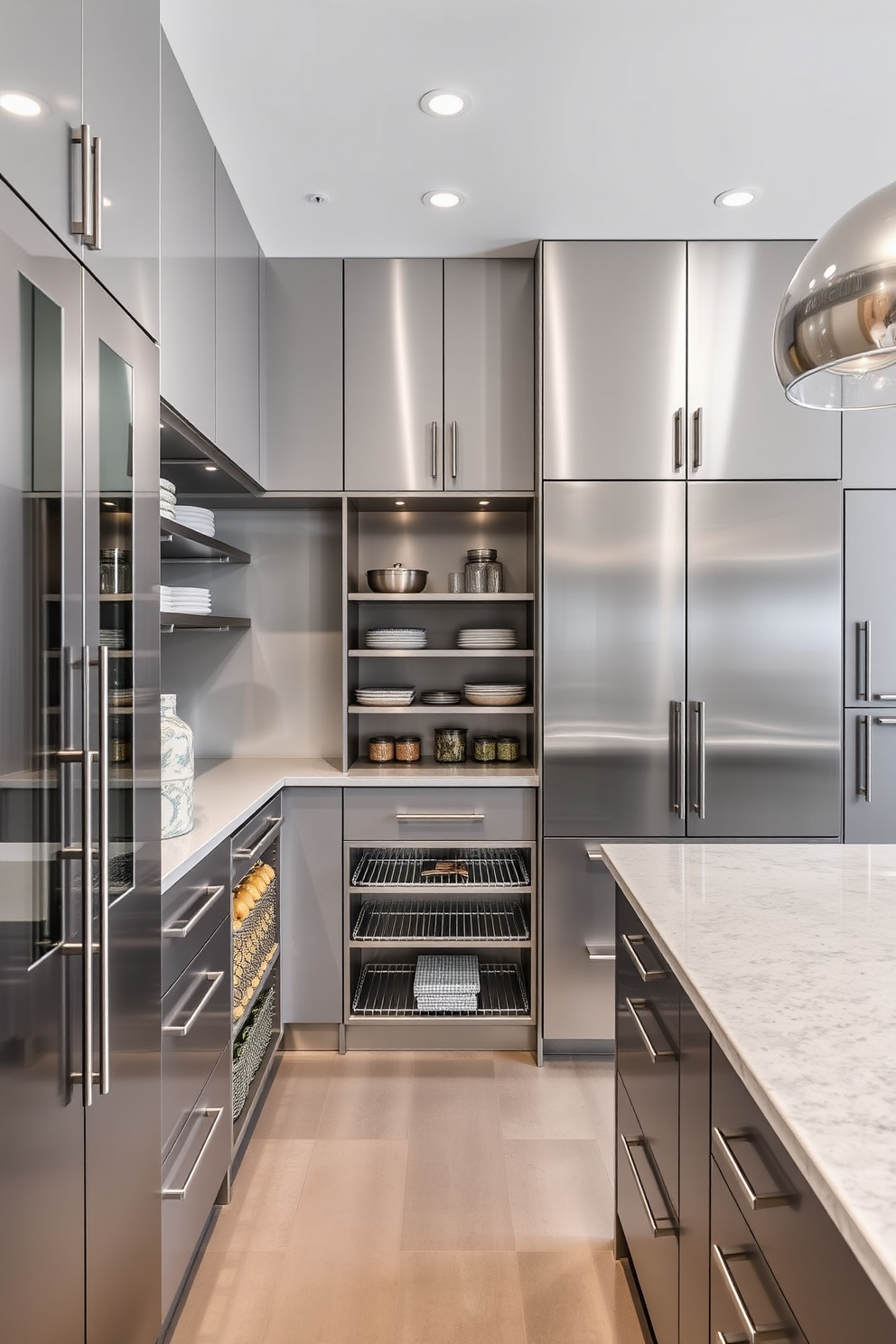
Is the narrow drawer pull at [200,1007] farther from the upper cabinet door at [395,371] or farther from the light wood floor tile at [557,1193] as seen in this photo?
the upper cabinet door at [395,371]

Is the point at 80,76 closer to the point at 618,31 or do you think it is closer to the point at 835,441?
the point at 618,31

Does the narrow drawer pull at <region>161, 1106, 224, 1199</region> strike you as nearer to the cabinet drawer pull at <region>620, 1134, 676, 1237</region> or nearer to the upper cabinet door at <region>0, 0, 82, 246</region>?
the cabinet drawer pull at <region>620, 1134, 676, 1237</region>

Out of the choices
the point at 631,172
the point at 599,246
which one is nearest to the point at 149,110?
the point at 631,172

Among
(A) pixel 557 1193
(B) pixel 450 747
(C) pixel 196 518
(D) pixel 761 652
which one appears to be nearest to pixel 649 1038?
(A) pixel 557 1193

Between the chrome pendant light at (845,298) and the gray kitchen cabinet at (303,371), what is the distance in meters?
2.01

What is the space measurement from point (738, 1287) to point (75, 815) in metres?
1.06

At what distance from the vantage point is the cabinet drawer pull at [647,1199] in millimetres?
1358

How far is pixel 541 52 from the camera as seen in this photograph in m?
1.85

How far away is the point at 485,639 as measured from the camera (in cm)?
310

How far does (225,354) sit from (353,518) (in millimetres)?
885

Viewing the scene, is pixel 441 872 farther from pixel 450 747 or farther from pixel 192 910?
pixel 192 910

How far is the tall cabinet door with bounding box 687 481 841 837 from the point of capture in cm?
276

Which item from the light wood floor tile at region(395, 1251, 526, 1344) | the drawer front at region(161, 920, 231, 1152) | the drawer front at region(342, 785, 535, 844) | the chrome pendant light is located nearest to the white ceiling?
the chrome pendant light

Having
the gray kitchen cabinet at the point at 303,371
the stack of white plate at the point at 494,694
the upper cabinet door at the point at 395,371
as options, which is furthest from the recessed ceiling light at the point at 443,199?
the stack of white plate at the point at 494,694
